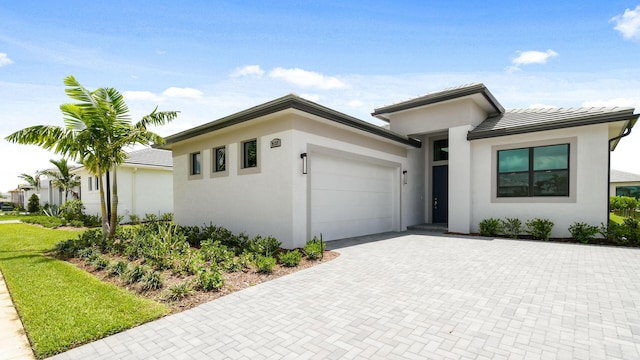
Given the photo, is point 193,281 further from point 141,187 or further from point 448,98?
point 141,187

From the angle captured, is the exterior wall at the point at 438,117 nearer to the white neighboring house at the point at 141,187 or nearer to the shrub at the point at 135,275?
the shrub at the point at 135,275

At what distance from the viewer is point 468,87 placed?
36.1ft

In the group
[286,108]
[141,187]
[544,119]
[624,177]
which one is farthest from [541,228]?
[624,177]

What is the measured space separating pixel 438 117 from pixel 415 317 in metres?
9.99

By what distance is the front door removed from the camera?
1373cm

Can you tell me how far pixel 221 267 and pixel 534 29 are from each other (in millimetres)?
11537

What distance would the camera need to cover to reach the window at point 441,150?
45.2 ft

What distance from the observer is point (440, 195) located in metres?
13.9

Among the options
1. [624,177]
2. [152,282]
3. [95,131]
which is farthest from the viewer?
[624,177]

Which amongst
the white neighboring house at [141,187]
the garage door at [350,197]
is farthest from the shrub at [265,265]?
the white neighboring house at [141,187]

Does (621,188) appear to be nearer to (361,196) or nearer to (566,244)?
(566,244)

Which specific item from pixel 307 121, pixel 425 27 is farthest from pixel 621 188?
pixel 307 121

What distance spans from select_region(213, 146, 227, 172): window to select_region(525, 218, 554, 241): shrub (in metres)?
10.7

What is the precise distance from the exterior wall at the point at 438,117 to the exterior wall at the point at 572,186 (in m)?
1.22
